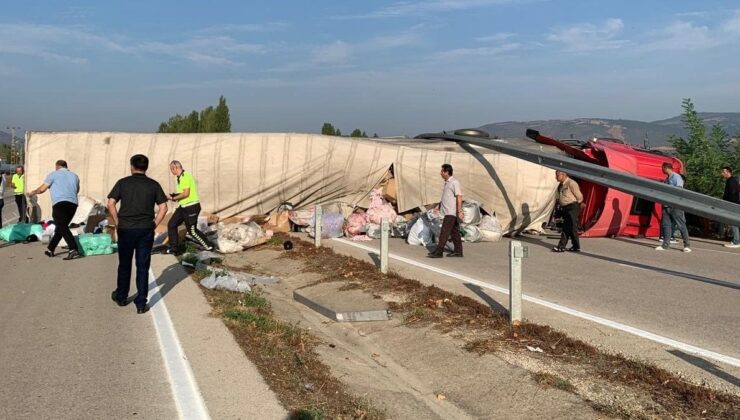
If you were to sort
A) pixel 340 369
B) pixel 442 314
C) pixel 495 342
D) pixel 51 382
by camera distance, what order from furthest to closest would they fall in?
pixel 442 314 → pixel 495 342 → pixel 340 369 → pixel 51 382

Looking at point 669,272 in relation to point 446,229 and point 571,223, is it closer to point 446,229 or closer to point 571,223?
point 571,223

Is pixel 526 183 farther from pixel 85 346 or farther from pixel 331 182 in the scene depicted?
pixel 85 346

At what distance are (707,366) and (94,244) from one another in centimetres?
1068

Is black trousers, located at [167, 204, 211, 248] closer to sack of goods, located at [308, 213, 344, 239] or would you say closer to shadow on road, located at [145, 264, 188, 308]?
shadow on road, located at [145, 264, 188, 308]

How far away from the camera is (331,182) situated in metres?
16.4

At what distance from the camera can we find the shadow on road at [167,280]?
7.91 m

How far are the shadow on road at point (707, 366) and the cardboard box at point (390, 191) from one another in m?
10.9

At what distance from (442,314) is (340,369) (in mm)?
2066

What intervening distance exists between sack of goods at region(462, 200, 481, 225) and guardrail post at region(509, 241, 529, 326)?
325 inches

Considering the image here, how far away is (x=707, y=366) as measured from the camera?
523 cm

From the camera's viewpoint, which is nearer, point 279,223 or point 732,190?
point 732,190

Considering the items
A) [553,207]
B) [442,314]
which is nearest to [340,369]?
[442,314]

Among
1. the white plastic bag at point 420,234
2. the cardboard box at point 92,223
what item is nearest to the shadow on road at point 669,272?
the white plastic bag at point 420,234

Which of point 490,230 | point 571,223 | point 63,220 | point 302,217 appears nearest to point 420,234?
point 490,230
